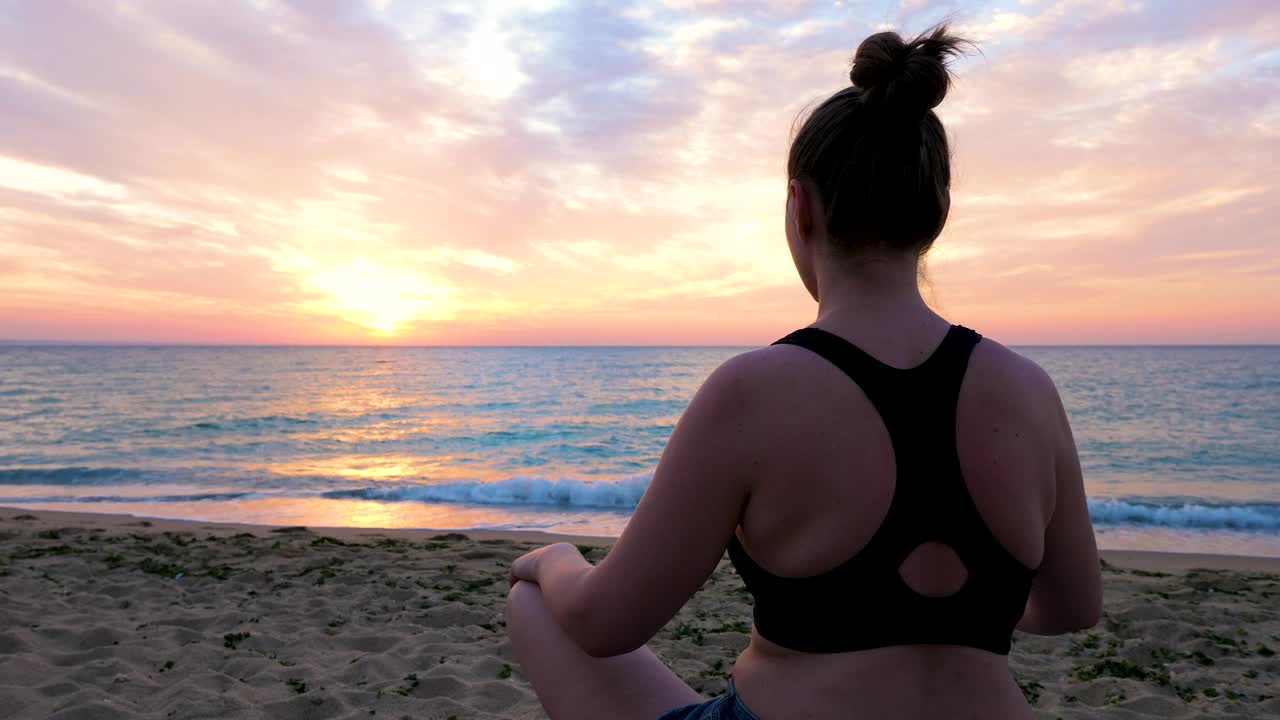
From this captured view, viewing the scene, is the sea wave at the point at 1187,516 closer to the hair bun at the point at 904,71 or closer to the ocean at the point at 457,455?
the ocean at the point at 457,455

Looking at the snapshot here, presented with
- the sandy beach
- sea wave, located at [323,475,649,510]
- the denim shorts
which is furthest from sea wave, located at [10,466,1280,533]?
the denim shorts

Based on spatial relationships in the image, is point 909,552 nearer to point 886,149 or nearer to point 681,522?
point 681,522

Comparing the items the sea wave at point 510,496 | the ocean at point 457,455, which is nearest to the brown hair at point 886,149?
the ocean at point 457,455

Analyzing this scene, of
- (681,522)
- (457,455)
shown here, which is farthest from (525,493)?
(681,522)

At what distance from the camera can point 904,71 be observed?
1.24 metres

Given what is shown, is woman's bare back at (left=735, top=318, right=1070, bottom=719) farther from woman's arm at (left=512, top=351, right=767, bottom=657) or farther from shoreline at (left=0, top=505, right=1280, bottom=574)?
shoreline at (left=0, top=505, right=1280, bottom=574)

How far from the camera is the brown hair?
1.24 metres

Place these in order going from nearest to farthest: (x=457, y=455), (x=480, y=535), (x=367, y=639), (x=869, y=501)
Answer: (x=869, y=501) < (x=367, y=639) < (x=480, y=535) < (x=457, y=455)

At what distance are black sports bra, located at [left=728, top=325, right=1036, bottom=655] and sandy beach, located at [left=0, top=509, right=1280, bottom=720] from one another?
2.78 meters

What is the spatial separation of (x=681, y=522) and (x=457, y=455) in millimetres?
18039

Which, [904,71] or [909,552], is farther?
[904,71]

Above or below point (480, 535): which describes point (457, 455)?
below

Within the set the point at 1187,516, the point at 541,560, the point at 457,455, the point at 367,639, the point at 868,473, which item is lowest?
the point at 457,455

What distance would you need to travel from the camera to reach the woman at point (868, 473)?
114cm
